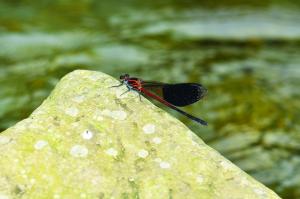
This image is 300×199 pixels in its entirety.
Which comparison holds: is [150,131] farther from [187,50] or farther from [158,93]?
[187,50]

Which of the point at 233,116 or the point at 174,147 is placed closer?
the point at 174,147

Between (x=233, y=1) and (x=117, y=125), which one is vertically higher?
(x=117, y=125)

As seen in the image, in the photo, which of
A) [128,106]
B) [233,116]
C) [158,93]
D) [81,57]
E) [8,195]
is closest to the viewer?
[8,195]

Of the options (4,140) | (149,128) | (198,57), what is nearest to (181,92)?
(149,128)

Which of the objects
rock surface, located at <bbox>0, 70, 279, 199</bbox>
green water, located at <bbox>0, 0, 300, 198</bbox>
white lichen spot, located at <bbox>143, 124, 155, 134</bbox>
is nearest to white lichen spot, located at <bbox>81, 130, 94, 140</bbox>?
rock surface, located at <bbox>0, 70, 279, 199</bbox>

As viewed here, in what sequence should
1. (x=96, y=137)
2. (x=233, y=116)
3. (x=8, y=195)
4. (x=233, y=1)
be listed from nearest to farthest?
(x=8, y=195), (x=96, y=137), (x=233, y=116), (x=233, y=1)

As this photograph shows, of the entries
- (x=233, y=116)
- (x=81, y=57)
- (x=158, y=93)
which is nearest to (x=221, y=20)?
(x=81, y=57)
